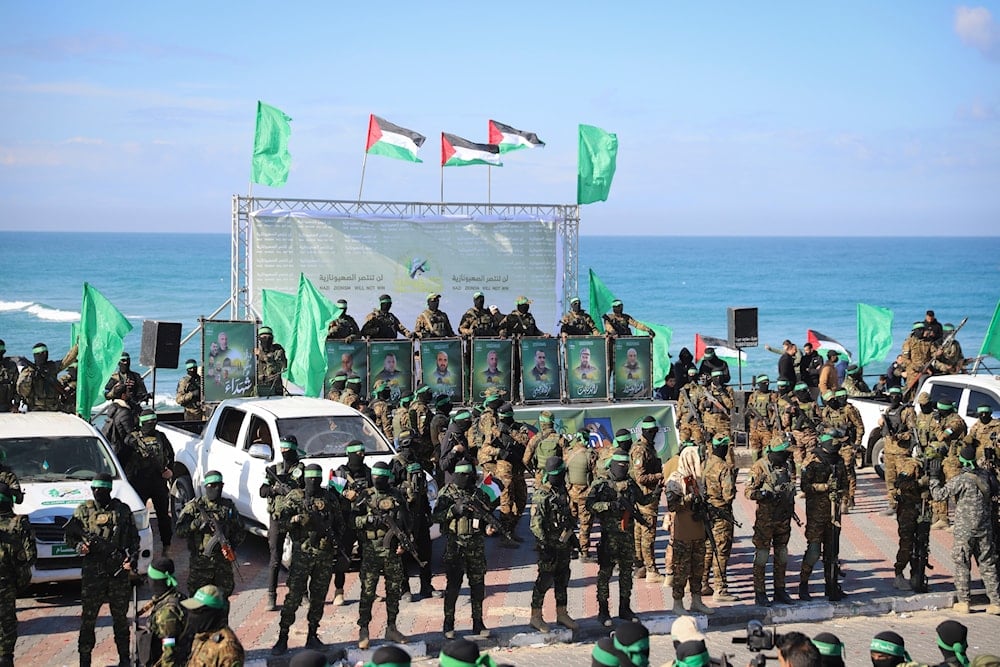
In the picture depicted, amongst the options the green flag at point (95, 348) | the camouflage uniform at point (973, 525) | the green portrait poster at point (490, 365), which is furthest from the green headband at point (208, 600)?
the green portrait poster at point (490, 365)

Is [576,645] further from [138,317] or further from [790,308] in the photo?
[790,308]

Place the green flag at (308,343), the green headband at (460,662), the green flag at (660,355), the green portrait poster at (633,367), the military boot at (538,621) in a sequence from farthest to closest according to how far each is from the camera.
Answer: the green flag at (660,355)
the green portrait poster at (633,367)
the green flag at (308,343)
the military boot at (538,621)
the green headband at (460,662)

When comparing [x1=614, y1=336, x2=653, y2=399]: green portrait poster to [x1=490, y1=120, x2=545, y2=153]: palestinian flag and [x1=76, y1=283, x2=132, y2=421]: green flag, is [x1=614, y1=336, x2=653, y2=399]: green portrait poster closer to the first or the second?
[x1=490, y1=120, x2=545, y2=153]: palestinian flag

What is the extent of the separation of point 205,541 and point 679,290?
328 ft

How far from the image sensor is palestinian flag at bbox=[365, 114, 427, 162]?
22.0m

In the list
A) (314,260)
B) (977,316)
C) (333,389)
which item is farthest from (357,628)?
(977,316)

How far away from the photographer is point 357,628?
1161 cm

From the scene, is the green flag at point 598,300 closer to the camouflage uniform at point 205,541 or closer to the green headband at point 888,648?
the camouflage uniform at point 205,541

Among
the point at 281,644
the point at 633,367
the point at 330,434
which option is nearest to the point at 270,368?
the point at 330,434

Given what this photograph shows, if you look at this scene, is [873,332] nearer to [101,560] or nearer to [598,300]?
[598,300]

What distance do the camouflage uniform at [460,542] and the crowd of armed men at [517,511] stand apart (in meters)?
0.02

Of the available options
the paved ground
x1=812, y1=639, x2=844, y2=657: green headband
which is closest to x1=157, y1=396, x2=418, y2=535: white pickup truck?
the paved ground

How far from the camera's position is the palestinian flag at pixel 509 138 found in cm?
2286

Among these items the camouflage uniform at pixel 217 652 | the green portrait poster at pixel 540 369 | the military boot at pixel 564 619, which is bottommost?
the military boot at pixel 564 619
